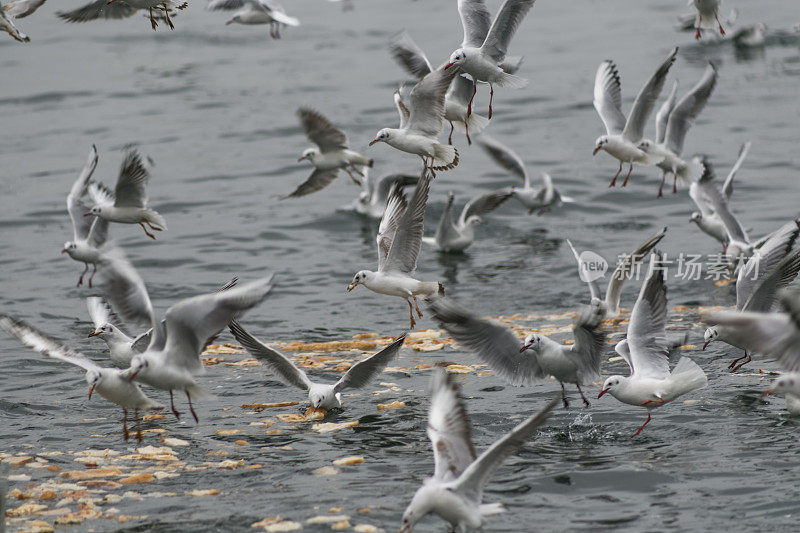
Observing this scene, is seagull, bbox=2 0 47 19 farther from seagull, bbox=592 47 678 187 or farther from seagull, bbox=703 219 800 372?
seagull, bbox=703 219 800 372

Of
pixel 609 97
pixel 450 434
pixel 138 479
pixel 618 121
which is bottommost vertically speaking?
pixel 138 479

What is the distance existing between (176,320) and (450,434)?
7.66ft

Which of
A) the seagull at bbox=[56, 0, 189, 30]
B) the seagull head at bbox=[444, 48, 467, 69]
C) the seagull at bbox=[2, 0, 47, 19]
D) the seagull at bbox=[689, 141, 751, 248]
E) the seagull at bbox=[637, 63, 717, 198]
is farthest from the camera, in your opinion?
the seagull at bbox=[689, 141, 751, 248]

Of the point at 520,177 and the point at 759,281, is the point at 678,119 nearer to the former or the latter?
the point at 759,281

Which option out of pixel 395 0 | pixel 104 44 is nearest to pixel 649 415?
pixel 104 44

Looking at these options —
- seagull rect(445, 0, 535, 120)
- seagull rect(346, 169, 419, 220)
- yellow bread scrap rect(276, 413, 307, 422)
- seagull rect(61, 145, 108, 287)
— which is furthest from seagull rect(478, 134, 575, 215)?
yellow bread scrap rect(276, 413, 307, 422)

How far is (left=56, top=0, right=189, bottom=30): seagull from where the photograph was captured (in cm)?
1118

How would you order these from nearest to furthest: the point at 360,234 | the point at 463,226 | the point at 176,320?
1. the point at 176,320
2. the point at 463,226
3. the point at 360,234

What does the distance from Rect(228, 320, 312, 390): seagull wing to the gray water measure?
0.53 meters

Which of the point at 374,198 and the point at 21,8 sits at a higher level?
the point at 21,8

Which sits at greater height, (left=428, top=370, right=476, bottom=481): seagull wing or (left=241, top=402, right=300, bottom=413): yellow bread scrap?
(left=428, top=370, right=476, bottom=481): seagull wing

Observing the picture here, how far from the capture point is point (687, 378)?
30.1 feet

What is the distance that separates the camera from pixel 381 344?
1321 cm

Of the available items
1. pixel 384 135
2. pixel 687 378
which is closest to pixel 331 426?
pixel 384 135
